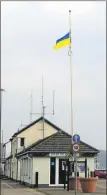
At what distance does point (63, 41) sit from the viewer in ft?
90.5

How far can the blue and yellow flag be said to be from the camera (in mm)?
27391

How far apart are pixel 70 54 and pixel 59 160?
9082 mm

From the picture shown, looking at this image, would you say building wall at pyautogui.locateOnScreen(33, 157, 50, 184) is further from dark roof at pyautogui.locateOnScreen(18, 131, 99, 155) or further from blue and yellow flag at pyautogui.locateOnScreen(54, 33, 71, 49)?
blue and yellow flag at pyautogui.locateOnScreen(54, 33, 71, 49)

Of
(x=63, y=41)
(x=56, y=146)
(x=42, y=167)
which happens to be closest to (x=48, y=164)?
(x=42, y=167)

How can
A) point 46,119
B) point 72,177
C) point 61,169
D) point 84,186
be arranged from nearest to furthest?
point 84,186
point 72,177
point 61,169
point 46,119

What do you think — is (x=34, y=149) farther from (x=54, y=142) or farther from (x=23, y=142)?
(x=23, y=142)

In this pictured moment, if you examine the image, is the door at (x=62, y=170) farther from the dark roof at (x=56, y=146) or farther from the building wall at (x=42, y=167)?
the building wall at (x=42, y=167)

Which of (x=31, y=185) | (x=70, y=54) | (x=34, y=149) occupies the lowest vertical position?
(x=31, y=185)

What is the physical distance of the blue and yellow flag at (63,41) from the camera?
89.9 feet

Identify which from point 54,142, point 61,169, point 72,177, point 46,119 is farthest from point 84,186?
point 46,119

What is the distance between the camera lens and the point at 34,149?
3316 centimetres

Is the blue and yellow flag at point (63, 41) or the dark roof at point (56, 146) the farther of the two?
the dark roof at point (56, 146)

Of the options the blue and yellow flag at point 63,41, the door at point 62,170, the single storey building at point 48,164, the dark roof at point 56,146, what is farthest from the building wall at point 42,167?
the blue and yellow flag at point 63,41

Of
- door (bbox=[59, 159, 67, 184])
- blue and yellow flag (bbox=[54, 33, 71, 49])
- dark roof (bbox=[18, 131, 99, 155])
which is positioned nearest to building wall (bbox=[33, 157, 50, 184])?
dark roof (bbox=[18, 131, 99, 155])
